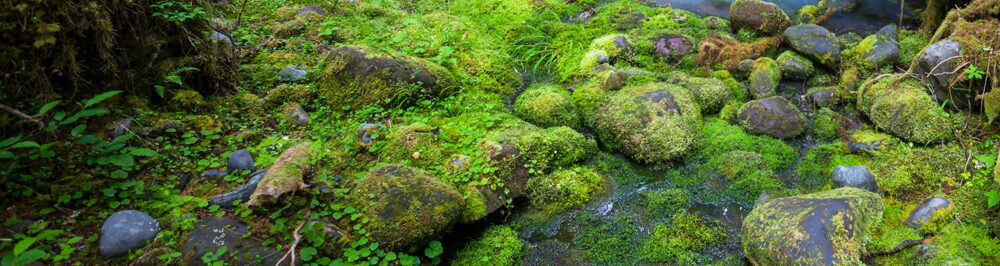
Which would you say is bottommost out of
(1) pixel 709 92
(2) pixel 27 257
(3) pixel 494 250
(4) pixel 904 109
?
(3) pixel 494 250

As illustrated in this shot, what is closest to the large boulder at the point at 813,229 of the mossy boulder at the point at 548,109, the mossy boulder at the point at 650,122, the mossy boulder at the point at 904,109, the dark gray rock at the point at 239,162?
the mossy boulder at the point at 650,122

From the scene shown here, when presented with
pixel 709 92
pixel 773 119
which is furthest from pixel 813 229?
pixel 709 92

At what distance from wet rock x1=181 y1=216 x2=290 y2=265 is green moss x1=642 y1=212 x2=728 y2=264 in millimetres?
2591

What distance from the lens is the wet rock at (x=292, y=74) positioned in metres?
5.30

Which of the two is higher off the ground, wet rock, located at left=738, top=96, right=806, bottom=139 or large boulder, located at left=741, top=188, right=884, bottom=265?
large boulder, located at left=741, top=188, right=884, bottom=265

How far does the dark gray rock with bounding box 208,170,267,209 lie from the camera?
3424 mm

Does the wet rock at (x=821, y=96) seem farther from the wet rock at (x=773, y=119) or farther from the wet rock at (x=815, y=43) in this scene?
the wet rock at (x=815, y=43)

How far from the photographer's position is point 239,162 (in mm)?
3756

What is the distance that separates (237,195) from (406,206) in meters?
1.25

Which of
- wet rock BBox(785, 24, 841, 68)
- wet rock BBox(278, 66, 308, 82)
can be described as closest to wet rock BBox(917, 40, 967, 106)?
wet rock BBox(785, 24, 841, 68)

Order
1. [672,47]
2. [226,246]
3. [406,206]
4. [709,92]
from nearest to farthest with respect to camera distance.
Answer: [226,246]
[406,206]
[709,92]
[672,47]

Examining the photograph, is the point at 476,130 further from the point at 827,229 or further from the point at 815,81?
the point at 815,81

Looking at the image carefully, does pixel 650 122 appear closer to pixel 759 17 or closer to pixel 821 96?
pixel 821 96

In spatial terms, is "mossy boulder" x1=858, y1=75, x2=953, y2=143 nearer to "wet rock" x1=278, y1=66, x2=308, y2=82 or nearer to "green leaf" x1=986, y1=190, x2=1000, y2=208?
"green leaf" x1=986, y1=190, x2=1000, y2=208
